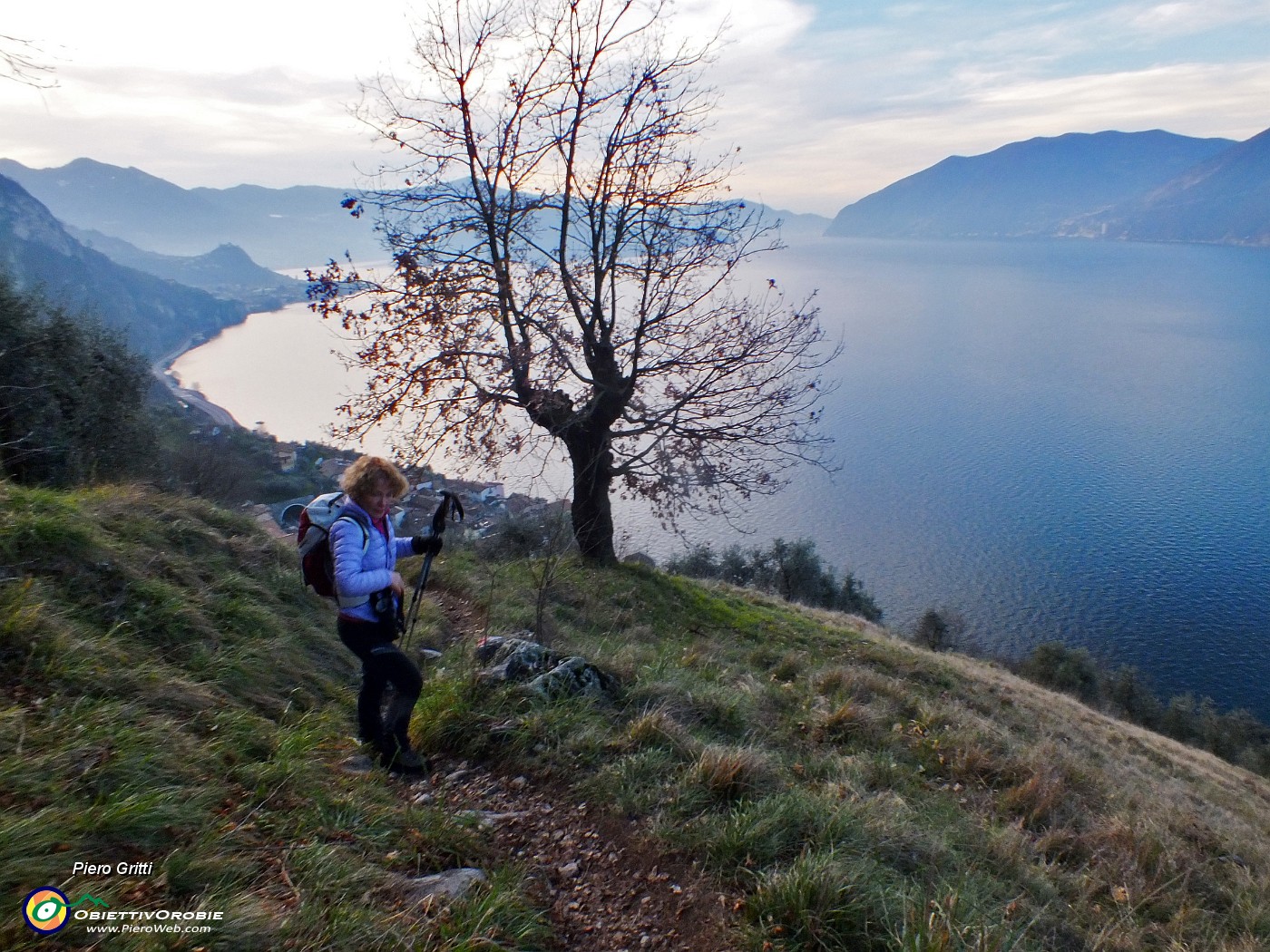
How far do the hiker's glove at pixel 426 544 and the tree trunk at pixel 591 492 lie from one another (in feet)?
25.2

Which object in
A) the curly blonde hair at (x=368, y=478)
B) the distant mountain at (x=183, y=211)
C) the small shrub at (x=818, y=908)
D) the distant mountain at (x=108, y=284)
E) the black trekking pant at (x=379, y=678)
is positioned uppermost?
the distant mountain at (x=183, y=211)

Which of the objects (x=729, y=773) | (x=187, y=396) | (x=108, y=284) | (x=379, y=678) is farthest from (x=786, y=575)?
(x=108, y=284)

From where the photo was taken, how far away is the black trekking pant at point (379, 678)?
13.1ft

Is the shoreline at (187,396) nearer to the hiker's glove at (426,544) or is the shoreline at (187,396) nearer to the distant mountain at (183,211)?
the hiker's glove at (426,544)

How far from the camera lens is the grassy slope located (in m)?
2.69

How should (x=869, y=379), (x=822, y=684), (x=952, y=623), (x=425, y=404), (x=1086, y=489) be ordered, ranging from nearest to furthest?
(x=822, y=684), (x=425, y=404), (x=952, y=623), (x=1086, y=489), (x=869, y=379)

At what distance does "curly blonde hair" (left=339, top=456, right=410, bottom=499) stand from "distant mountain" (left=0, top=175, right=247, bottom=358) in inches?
2511

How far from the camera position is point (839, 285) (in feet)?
341

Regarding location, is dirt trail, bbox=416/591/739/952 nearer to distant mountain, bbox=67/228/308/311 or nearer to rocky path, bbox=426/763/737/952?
rocky path, bbox=426/763/737/952

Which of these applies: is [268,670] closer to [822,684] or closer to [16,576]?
[16,576]

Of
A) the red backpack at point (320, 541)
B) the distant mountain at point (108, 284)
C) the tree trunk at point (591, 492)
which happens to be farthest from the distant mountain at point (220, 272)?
the red backpack at point (320, 541)

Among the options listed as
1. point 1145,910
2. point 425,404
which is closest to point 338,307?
point 425,404

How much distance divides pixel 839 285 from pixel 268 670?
4249 inches

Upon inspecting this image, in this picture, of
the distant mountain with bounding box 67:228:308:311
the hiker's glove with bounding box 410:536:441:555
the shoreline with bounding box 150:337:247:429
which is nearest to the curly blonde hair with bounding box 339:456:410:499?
the hiker's glove with bounding box 410:536:441:555
